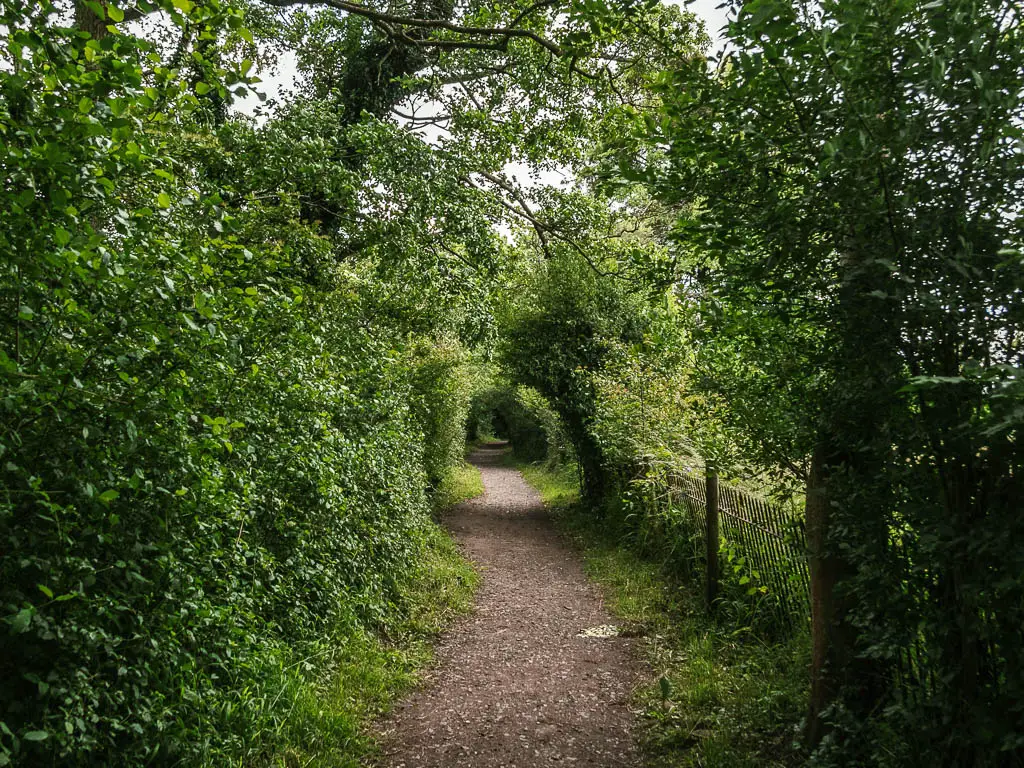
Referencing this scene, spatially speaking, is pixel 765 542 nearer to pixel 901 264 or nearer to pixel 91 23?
pixel 901 264

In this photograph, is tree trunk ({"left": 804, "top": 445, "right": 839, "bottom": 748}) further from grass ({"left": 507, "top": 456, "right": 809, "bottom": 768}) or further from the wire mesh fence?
the wire mesh fence

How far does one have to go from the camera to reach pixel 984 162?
7.34 ft

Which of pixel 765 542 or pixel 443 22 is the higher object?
pixel 443 22

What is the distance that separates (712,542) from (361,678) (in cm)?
413

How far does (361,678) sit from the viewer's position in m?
5.63

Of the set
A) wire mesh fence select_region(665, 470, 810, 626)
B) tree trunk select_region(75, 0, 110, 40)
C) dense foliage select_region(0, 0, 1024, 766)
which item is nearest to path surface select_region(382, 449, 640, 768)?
dense foliage select_region(0, 0, 1024, 766)

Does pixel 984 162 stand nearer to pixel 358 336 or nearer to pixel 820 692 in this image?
pixel 820 692

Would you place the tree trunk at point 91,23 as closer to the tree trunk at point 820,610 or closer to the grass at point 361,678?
the grass at point 361,678

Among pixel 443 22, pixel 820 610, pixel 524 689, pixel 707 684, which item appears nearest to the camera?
pixel 820 610

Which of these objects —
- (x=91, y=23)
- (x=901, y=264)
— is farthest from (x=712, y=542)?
(x=91, y=23)

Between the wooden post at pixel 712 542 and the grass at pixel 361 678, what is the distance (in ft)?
10.7

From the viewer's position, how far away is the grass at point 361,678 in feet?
14.6

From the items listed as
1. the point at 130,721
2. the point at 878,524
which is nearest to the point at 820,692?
the point at 878,524

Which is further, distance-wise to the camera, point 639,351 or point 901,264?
point 639,351
